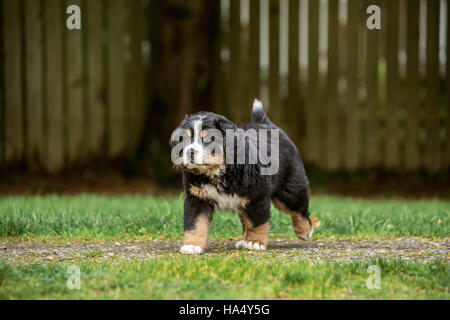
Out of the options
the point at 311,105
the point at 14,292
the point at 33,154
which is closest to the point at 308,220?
the point at 14,292

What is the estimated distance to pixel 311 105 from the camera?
10.3m

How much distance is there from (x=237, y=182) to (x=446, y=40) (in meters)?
7.09

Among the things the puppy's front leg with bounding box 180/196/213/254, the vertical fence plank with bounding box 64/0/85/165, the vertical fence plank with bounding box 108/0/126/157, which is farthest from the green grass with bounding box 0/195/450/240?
the vertical fence plank with bounding box 108/0/126/157

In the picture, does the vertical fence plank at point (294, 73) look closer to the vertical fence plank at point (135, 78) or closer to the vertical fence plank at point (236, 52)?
the vertical fence plank at point (236, 52)

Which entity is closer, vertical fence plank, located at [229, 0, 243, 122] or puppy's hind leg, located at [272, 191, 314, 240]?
puppy's hind leg, located at [272, 191, 314, 240]

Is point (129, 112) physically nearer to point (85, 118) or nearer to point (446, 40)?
point (85, 118)

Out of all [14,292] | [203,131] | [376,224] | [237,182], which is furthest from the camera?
[376,224]

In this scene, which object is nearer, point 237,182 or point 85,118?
point 237,182

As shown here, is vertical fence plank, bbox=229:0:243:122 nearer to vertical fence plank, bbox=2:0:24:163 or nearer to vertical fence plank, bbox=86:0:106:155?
vertical fence plank, bbox=86:0:106:155

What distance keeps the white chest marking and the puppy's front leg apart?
0.10 metres

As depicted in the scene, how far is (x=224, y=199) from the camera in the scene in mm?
4895

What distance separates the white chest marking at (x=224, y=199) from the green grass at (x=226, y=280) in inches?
31.2

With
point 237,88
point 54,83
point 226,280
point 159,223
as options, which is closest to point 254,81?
point 237,88

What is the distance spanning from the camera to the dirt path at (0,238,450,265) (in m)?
4.57
